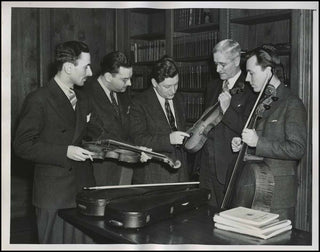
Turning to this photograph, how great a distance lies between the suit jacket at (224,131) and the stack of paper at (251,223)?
768 mm

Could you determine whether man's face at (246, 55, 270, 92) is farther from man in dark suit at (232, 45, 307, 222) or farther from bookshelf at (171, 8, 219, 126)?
bookshelf at (171, 8, 219, 126)

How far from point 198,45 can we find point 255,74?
35.0 inches

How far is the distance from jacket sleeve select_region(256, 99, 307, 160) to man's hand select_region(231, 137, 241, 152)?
218 millimetres

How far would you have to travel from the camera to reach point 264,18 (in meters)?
3.36

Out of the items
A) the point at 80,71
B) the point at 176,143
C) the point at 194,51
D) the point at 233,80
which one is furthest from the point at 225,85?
the point at 80,71

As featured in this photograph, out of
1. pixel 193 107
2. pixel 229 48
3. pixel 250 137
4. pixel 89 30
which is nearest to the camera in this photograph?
pixel 250 137

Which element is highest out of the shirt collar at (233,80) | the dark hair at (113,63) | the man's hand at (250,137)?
the dark hair at (113,63)

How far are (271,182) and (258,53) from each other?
0.85m

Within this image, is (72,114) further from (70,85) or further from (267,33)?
(267,33)

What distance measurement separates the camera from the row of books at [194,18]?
359cm

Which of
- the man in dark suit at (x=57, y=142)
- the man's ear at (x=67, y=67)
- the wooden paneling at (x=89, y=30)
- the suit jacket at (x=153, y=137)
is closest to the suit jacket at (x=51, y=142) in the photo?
the man in dark suit at (x=57, y=142)

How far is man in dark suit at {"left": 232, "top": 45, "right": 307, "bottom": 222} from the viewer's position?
2553mm

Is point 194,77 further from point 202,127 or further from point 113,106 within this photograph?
point 113,106

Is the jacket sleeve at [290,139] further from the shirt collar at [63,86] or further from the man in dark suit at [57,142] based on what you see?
the shirt collar at [63,86]
